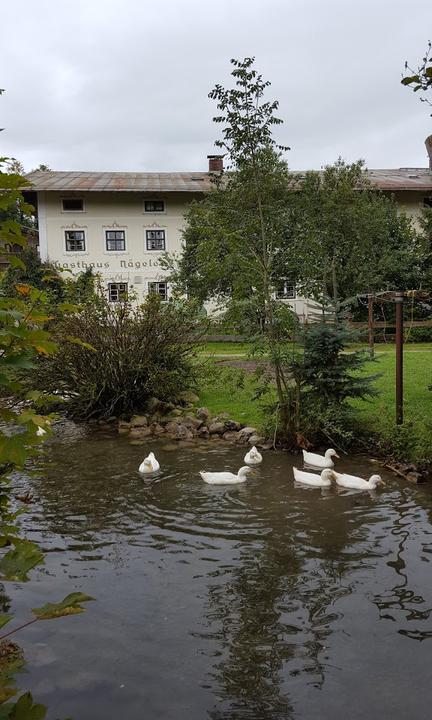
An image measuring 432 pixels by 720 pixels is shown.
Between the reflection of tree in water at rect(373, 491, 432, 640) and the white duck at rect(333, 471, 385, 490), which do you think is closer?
the reflection of tree in water at rect(373, 491, 432, 640)

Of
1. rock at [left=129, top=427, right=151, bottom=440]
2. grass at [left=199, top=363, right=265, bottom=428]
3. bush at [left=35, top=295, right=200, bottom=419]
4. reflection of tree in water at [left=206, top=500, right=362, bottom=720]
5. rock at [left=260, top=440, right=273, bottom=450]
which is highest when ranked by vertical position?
bush at [left=35, top=295, right=200, bottom=419]

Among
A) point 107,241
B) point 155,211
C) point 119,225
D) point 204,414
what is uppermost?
point 155,211

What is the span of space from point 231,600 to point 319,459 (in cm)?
397

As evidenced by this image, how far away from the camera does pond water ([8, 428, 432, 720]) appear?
3750 mm

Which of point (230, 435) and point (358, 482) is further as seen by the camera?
point (230, 435)

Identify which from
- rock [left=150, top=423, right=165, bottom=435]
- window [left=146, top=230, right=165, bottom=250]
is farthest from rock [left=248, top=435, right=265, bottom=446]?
window [left=146, top=230, right=165, bottom=250]

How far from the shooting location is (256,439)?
10.3 m

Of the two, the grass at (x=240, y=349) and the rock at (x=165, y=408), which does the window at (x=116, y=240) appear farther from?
the rock at (x=165, y=408)

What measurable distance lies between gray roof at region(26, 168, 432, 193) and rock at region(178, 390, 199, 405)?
22.8 meters

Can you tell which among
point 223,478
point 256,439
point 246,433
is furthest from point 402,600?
point 246,433

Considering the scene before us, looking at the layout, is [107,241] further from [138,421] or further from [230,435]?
[230,435]

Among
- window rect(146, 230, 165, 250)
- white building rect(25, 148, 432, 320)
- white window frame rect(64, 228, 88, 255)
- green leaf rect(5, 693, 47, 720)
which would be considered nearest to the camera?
green leaf rect(5, 693, 47, 720)

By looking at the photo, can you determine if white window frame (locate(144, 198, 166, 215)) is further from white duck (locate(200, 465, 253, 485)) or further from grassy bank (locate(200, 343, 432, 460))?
white duck (locate(200, 465, 253, 485))

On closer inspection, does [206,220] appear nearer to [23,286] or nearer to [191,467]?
[191,467]
